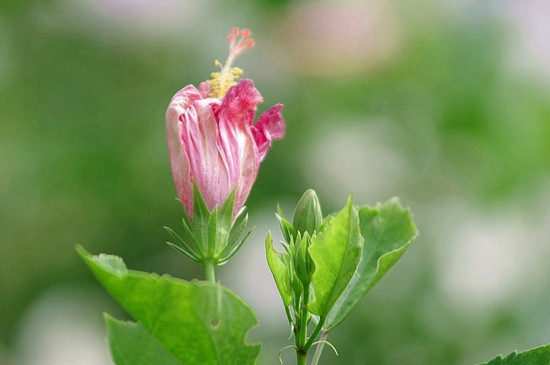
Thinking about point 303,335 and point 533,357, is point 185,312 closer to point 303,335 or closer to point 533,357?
point 303,335

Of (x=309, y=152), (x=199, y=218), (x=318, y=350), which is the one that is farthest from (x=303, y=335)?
(x=309, y=152)

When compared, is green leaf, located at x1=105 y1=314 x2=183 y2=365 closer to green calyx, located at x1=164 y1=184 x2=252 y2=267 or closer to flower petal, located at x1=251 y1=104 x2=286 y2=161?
green calyx, located at x1=164 y1=184 x2=252 y2=267

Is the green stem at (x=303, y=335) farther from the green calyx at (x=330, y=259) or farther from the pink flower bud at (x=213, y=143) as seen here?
the pink flower bud at (x=213, y=143)

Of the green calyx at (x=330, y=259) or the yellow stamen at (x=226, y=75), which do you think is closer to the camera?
the green calyx at (x=330, y=259)

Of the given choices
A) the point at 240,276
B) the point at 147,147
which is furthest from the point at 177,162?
the point at 147,147

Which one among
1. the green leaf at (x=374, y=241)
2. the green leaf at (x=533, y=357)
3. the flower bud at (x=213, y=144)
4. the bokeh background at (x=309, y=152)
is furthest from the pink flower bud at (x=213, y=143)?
the bokeh background at (x=309, y=152)
